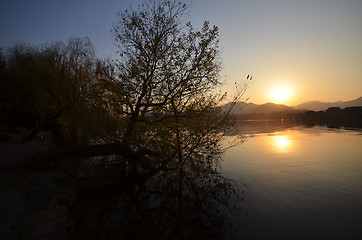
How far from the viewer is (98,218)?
867 cm

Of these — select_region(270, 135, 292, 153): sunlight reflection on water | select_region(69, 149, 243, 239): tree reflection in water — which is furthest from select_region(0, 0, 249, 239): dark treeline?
select_region(270, 135, 292, 153): sunlight reflection on water

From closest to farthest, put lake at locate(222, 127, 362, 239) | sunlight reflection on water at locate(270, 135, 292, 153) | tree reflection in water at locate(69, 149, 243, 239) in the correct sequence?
tree reflection in water at locate(69, 149, 243, 239)
lake at locate(222, 127, 362, 239)
sunlight reflection on water at locate(270, 135, 292, 153)

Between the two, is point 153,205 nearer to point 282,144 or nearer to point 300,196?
point 300,196

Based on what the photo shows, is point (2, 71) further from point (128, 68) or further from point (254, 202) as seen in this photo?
point (254, 202)

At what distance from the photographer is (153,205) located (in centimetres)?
1030

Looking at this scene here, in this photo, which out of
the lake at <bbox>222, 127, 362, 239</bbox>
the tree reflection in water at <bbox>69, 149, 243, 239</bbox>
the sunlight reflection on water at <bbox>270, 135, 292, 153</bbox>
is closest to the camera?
the tree reflection in water at <bbox>69, 149, 243, 239</bbox>

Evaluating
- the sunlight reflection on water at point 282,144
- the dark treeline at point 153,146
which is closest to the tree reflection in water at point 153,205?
the dark treeline at point 153,146

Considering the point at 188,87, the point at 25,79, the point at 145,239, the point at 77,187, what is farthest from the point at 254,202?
the point at 25,79

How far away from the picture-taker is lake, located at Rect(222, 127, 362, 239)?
27.1ft

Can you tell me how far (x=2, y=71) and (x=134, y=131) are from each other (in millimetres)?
24757

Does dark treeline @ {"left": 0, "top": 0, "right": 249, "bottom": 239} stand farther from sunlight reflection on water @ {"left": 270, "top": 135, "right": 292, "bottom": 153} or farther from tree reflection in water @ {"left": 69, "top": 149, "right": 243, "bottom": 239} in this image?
sunlight reflection on water @ {"left": 270, "top": 135, "right": 292, "bottom": 153}

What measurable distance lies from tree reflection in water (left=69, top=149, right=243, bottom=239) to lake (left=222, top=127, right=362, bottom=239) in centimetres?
123

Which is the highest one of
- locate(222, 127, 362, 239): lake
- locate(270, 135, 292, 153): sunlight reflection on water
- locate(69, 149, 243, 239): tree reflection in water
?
locate(270, 135, 292, 153): sunlight reflection on water

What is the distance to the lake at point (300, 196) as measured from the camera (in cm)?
827
